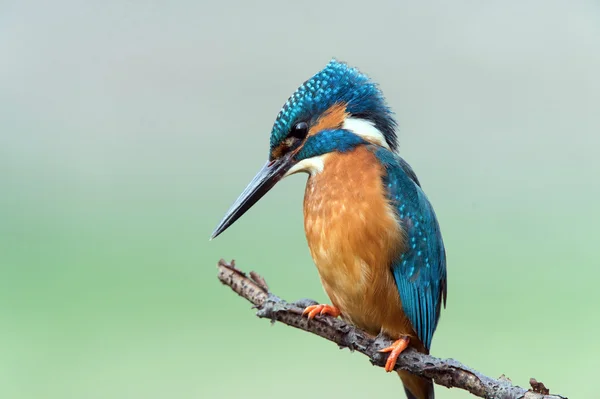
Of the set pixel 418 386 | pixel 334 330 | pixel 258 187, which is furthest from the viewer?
pixel 418 386

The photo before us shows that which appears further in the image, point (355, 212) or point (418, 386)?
point (418, 386)

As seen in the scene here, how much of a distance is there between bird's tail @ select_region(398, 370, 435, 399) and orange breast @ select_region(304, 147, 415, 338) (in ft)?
0.41

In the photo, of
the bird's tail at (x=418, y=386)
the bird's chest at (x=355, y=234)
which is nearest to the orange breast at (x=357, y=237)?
the bird's chest at (x=355, y=234)

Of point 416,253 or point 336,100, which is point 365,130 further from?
point 416,253

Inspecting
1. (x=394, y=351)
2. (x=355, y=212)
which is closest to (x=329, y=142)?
(x=355, y=212)

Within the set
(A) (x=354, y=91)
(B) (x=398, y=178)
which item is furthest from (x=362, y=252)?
(A) (x=354, y=91)

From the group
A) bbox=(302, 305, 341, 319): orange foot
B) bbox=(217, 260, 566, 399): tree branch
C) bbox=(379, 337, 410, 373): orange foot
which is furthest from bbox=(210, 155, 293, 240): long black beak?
bbox=(379, 337, 410, 373): orange foot

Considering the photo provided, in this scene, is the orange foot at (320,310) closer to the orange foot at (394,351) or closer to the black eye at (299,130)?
the orange foot at (394,351)

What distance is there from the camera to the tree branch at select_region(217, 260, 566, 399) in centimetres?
125

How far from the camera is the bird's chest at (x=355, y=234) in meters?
1.49

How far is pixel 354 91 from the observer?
5.18ft

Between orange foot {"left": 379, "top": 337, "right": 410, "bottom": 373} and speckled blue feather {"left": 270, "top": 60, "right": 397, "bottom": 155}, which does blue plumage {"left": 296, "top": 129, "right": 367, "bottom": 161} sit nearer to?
speckled blue feather {"left": 270, "top": 60, "right": 397, "bottom": 155}

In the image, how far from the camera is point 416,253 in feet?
5.02

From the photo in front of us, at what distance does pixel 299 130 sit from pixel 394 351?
499 millimetres
